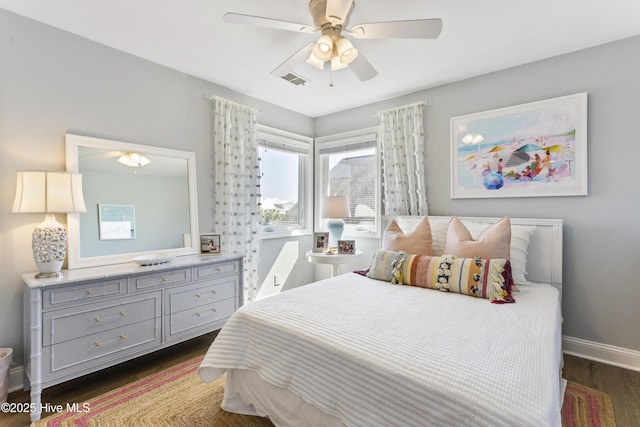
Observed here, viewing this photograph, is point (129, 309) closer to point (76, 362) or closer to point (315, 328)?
point (76, 362)

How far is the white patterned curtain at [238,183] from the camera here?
3109 mm

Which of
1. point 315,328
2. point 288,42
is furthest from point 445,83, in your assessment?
point 315,328

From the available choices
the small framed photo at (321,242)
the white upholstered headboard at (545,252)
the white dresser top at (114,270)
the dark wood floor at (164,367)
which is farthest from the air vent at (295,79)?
the dark wood floor at (164,367)

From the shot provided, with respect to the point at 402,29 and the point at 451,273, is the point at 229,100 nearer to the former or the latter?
the point at 402,29

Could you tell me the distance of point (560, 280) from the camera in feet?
8.00

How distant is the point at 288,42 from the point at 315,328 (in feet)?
6.93

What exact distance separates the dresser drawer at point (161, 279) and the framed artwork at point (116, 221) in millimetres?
487

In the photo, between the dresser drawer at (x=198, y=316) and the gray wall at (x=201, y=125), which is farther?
the dresser drawer at (x=198, y=316)

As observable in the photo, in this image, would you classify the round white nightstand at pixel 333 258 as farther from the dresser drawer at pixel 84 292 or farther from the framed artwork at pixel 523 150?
the dresser drawer at pixel 84 292

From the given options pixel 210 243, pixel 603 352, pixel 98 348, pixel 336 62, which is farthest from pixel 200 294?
pixel 603 352

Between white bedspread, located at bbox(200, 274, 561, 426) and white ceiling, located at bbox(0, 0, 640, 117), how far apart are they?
190 centimetres

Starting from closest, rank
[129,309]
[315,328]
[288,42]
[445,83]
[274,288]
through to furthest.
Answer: [315,328], [129,309], [288,42], [445,83], [274,288]

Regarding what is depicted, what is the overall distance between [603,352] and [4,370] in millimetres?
4249

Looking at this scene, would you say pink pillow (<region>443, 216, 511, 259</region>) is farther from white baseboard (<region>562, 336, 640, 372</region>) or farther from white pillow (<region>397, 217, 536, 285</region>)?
white baseboard (<region>562, 336, 640, 372</region>)
